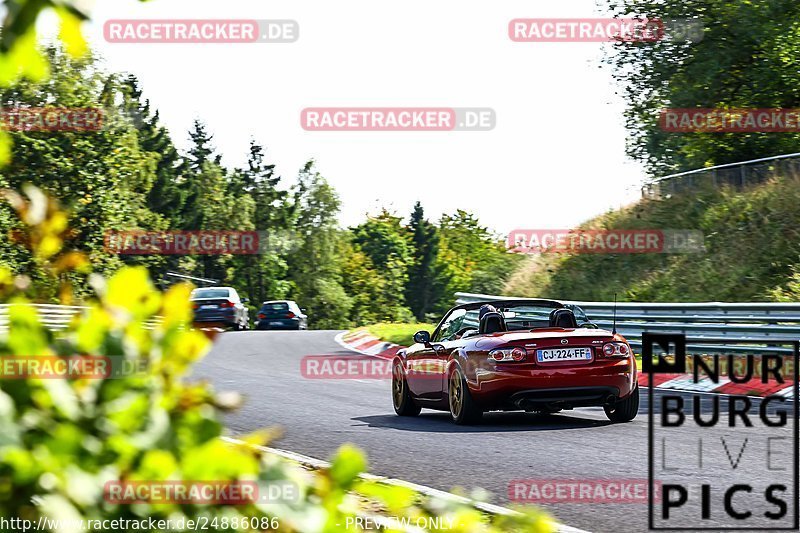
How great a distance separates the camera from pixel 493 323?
37.7ft

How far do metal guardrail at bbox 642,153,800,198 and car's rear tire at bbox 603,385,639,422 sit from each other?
16.8 meters

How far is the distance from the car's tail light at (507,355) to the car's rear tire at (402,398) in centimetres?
208

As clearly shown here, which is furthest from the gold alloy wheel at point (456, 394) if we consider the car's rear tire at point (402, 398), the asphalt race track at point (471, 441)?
the car's rear tire at point (402, 398)

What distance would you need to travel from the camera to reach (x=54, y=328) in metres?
1.96

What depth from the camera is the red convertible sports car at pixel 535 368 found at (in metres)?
10.8

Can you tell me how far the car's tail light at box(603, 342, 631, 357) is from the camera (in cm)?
1104

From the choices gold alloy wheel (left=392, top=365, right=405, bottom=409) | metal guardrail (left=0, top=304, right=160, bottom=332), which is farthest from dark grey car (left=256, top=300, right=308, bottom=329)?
metal guardrail (left=0, top=304, right=160, bottom=332)

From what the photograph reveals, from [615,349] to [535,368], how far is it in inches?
33.8
